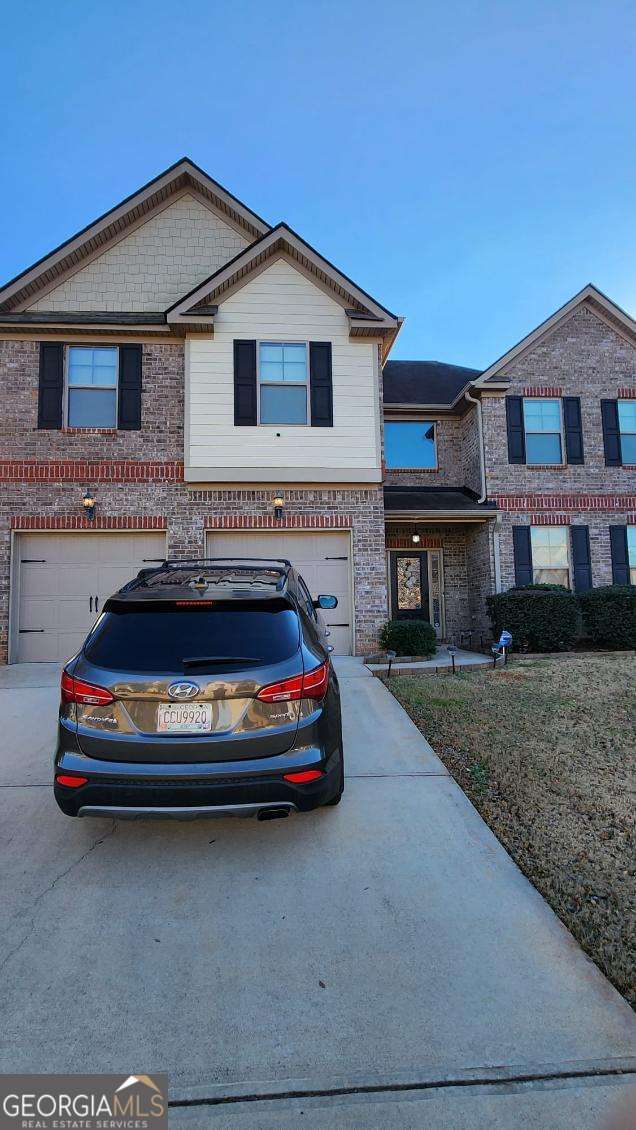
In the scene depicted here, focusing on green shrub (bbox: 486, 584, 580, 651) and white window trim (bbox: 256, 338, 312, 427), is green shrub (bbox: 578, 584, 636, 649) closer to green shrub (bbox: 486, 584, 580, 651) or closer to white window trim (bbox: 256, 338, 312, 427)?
green shrub (bbox: 486, 584, 580, 651)

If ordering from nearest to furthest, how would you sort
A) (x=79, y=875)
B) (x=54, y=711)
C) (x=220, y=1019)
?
1. (x=220, y=1019)
2. (x=79, y=875)
3. (x=54, y=711)

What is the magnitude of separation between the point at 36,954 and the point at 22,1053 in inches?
22.7

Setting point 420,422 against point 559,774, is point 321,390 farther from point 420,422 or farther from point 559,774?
point 559,774

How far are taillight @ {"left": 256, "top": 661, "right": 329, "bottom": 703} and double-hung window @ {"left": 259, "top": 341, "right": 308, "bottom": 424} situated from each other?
765 centimetres

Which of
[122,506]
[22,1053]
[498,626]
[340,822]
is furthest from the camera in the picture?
[498,626]

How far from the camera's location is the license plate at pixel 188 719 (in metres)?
3.00

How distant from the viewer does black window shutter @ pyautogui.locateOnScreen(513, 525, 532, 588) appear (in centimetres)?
1241

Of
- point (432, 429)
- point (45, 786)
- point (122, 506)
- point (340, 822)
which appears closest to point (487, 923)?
point (340, 822)

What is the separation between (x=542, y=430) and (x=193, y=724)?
1222 centimetres

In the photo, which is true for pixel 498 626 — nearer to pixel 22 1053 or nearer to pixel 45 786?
pixel 45 786

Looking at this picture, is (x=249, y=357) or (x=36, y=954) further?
(x=249, y=357)

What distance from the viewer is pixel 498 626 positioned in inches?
438

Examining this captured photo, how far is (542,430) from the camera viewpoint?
42.1ft

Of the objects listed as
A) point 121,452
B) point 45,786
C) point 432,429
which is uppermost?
point 432,429
